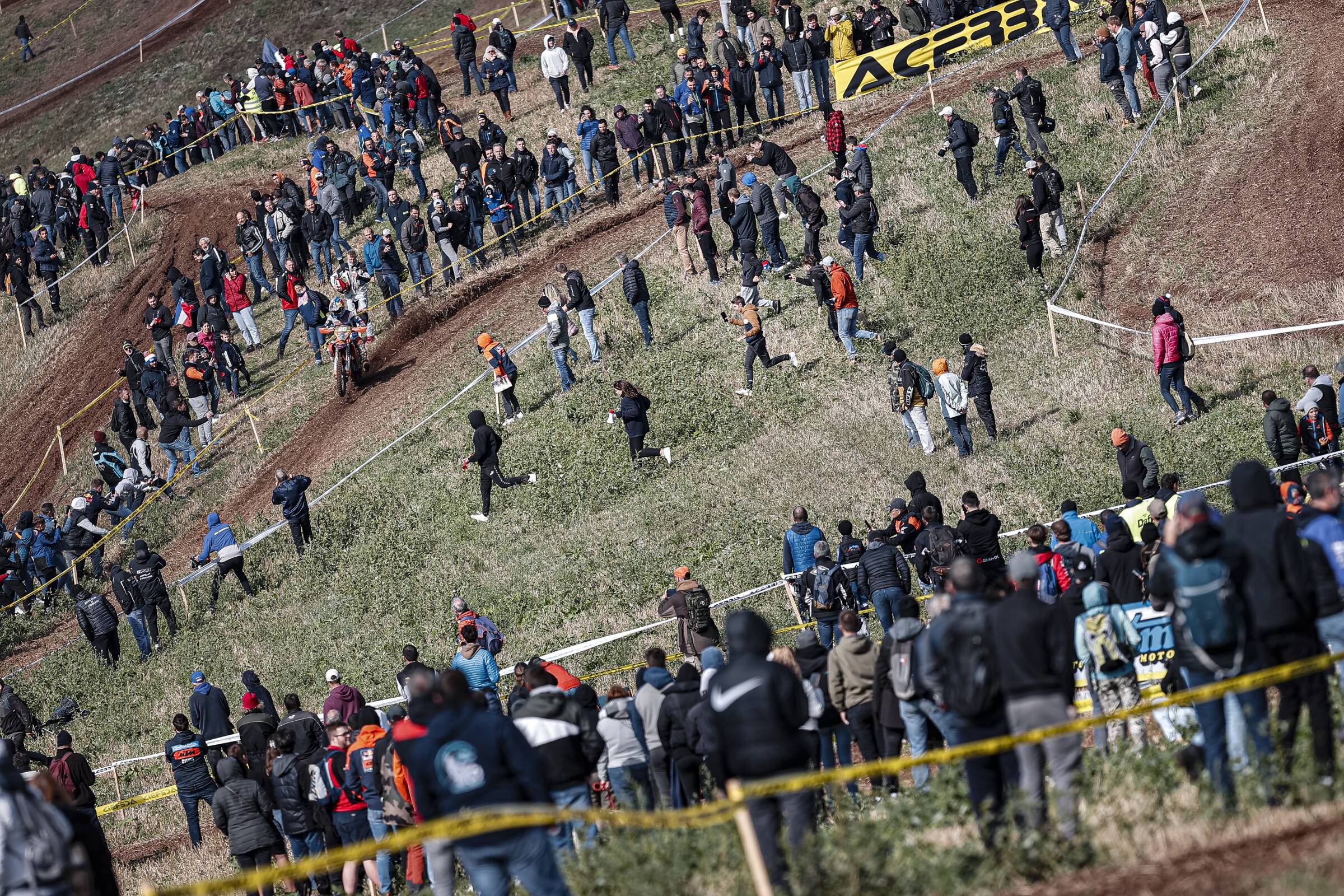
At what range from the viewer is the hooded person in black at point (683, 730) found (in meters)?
11.6

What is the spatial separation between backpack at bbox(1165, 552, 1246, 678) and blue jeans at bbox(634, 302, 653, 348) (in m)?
18.9

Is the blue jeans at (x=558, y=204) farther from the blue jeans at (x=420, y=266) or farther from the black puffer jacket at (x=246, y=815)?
the black puffer jacket at (x=246, y=815)

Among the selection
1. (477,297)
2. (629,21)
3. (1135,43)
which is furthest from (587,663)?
(629,21)

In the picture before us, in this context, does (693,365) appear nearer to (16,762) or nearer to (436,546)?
(436,546)

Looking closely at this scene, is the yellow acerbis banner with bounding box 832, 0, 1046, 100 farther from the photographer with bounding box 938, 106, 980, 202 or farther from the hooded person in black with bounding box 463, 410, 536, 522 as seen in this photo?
the hooded person in black with bounding box 463, 410, 536, 522

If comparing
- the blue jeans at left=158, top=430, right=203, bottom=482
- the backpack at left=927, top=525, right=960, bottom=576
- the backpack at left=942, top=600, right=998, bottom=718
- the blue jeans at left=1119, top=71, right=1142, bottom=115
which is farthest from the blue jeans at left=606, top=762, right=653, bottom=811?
the blue jeans at left=1119, top=71, right=1142, bottom=115

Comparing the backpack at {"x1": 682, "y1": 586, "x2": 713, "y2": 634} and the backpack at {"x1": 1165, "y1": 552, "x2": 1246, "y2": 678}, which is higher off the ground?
the backpack at {"x1": 1165, "y1": 552, "x2": 1246, "y2": 678}

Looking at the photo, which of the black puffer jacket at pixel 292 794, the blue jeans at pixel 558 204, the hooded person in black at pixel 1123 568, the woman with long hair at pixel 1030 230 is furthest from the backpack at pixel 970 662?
the blue jeans at pixel 558 204

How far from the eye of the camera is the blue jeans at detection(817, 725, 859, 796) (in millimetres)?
→ 12539

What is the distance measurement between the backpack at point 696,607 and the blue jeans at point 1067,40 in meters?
19.8

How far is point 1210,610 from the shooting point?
855cm

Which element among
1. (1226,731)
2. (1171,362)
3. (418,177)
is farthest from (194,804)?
(418,177)

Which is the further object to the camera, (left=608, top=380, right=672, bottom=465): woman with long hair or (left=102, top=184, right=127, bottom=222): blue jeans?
(left=102, top=184, right=127, bottom=222): blue jeans

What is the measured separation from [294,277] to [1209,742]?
26.5 metres
